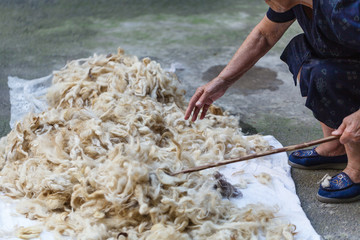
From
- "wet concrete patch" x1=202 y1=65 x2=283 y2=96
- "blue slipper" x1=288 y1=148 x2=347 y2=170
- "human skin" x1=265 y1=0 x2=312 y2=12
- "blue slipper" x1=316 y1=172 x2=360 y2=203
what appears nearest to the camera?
"human skin" x1=265 y1=0 x2=312 y2=12

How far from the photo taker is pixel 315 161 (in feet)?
8.18

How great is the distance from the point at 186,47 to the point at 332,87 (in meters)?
2.60

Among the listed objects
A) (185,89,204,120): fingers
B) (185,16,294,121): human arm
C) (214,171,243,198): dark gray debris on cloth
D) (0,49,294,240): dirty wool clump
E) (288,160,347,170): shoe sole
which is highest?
(185,16,294,121): human arm

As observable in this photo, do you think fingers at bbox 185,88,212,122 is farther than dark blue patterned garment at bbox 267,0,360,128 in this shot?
Yes

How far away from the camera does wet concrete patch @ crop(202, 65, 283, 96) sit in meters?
3.61

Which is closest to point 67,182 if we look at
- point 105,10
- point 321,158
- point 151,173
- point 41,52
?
point 151,173

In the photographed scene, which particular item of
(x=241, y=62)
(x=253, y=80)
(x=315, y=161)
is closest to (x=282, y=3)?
(x=241, y=62)

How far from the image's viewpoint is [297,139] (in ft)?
9.32

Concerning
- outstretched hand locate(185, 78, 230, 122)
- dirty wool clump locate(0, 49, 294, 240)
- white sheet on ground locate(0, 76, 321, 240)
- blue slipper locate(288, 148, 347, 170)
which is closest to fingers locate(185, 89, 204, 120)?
outstretched hand locate(185, 78, 230, 122)

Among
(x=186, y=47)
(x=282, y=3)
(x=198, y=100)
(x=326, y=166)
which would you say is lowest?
(x=326, y=166)

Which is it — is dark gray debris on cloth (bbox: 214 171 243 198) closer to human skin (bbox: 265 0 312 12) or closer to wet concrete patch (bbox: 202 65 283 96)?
human skin (bbox: 265 0 312 12)

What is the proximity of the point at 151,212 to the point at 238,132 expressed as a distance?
45.1 inches

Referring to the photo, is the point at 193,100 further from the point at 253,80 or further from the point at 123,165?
the point at 253,80

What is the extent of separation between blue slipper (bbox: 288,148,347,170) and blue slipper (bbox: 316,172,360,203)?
251 mm
